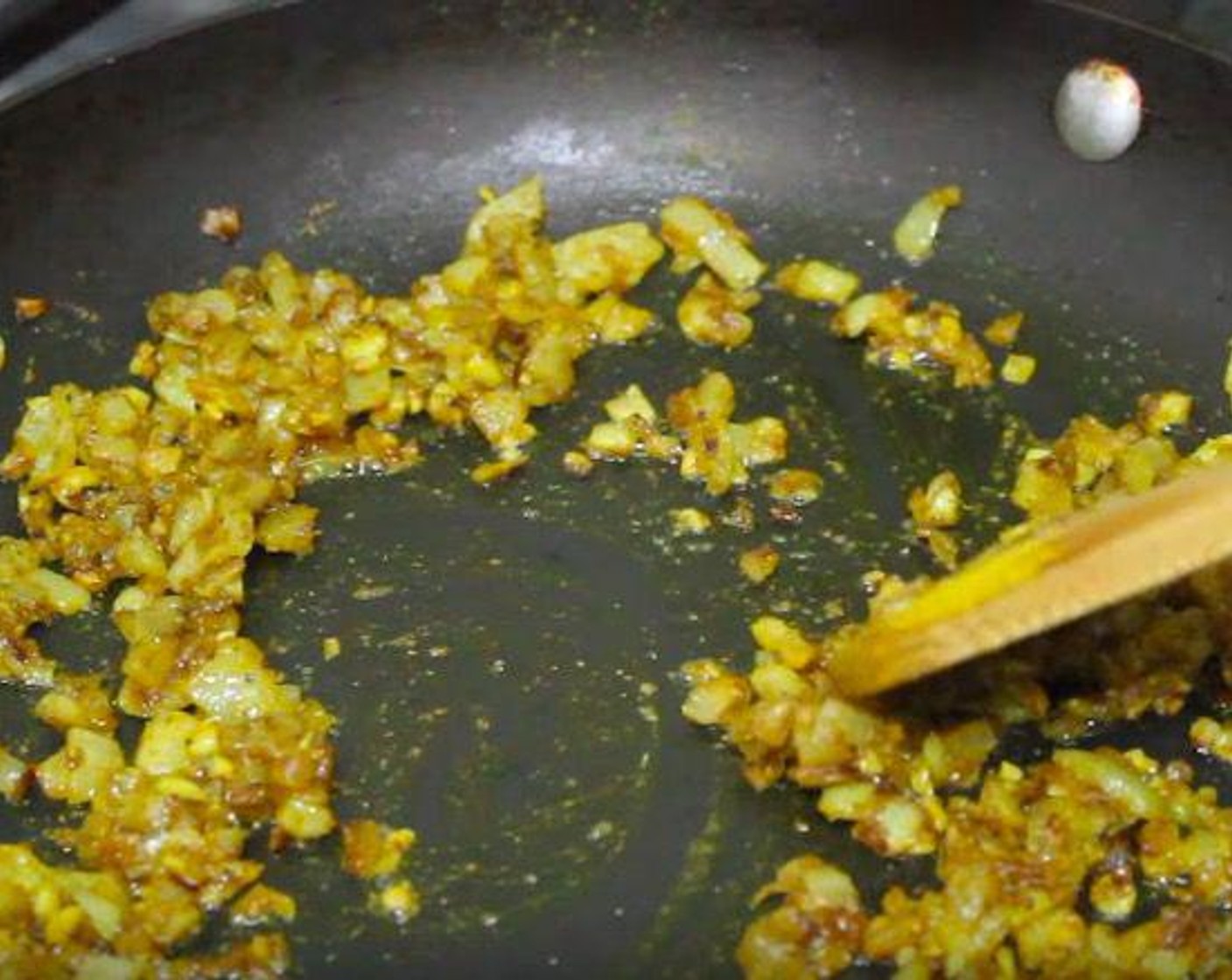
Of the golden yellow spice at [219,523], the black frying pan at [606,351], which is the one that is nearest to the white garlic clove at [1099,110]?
the black frying pan at [606,351]

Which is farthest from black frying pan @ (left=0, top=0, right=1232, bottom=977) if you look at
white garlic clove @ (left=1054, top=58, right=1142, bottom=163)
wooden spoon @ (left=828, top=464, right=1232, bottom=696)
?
wooden spoon @ (left=828, top=464, right=1232, bottom=696)

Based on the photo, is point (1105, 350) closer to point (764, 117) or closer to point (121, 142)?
point (764, 117)

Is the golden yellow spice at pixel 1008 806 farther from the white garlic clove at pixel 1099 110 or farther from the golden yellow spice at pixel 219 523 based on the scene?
the white garlic clove at pixel 1099 110

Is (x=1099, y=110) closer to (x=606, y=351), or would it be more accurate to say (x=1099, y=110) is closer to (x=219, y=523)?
(x=606, y=351)

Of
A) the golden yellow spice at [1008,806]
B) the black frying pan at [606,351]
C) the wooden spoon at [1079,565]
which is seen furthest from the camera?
the black frying pan at [606,351]

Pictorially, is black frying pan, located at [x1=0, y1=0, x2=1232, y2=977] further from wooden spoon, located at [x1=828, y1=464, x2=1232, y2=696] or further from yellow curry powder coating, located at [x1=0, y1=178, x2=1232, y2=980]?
wooden spoon, located at [x1=828, y1=464, x2=1232, y2=696]

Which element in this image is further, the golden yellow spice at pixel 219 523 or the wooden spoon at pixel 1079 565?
the golden yellow spice at pixel 219 523
